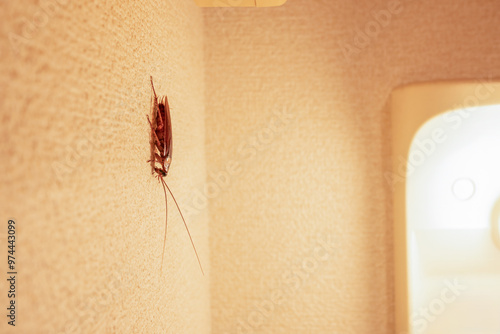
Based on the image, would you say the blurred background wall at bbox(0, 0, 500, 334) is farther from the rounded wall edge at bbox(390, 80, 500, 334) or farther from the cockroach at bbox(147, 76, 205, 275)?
the cockroach at bbox(147, 76, 205, 275)

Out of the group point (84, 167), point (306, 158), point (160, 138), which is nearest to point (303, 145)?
point (306, 158)

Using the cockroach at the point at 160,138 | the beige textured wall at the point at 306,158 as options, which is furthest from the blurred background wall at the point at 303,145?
the cockroach at the point at 160,138

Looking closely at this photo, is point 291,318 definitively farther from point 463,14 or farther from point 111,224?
point 463,14

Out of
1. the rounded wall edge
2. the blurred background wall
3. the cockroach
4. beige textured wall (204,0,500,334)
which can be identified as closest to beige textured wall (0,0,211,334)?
the cockroach

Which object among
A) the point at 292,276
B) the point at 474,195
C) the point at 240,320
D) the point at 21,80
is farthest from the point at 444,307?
the point at 21,80

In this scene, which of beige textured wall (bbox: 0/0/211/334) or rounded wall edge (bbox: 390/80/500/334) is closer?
beige textured wall (bbox: 0/0/211/334)

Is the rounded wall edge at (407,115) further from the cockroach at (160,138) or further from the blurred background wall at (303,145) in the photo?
the cockroach at (160,138)
